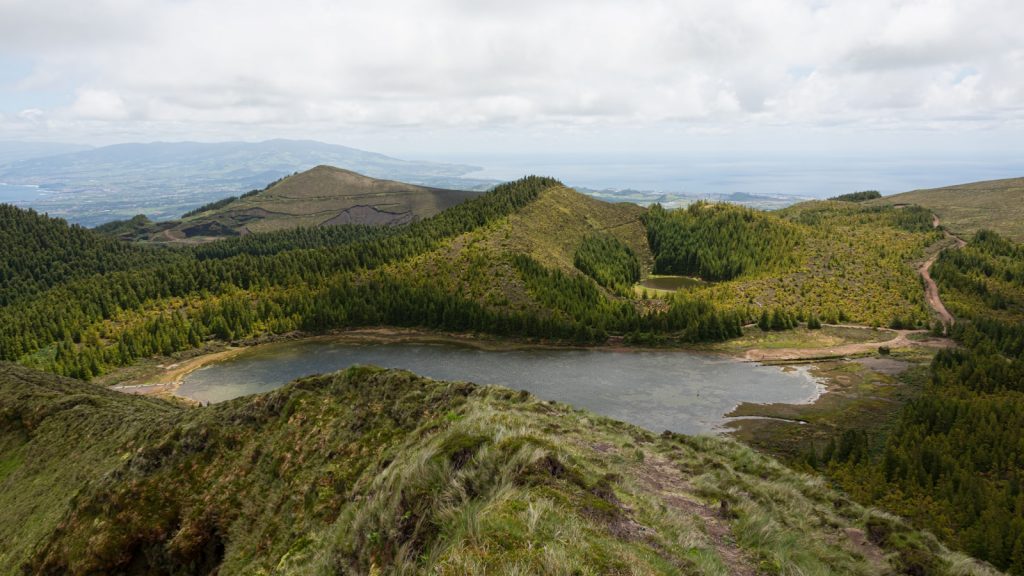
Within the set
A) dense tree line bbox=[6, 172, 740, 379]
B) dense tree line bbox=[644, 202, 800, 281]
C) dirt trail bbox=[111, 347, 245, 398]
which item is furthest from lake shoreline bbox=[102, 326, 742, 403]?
dense tree line bbox=[644, 202, 800, 281]

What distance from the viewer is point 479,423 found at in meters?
16.9

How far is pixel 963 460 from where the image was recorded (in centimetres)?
3541

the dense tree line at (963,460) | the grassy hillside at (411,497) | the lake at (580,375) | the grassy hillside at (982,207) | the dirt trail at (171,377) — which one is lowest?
the dirt trail at (171,377)

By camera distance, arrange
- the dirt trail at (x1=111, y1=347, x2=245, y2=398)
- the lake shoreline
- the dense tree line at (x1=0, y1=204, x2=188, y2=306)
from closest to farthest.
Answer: the dirt trail at (x1=111, y1=347, x2=245, y2=398) < the lake shoreline < the dense tree line at (x1=0, y1=204, x2=188, y2=306)

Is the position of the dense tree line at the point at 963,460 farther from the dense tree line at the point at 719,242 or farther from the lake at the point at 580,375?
the dense tree line at the point at 719,242

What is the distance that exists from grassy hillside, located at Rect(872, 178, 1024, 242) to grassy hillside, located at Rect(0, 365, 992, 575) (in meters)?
157

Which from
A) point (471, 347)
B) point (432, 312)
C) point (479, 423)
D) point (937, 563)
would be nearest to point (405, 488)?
point (479, 423)

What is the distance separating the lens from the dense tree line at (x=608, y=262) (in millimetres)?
107938

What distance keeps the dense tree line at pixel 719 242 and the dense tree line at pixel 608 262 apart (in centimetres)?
1022

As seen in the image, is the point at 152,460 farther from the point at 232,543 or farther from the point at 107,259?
the point at 107,259

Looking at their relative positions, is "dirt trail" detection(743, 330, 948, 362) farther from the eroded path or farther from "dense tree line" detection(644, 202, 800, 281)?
"dense tree line" detection(644, 202, 800, 281)

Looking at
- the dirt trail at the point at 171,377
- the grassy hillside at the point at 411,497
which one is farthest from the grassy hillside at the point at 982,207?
the dirt trail at the point at 171,377

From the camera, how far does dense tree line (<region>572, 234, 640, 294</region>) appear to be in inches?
4250

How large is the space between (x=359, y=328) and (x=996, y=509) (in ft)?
258
